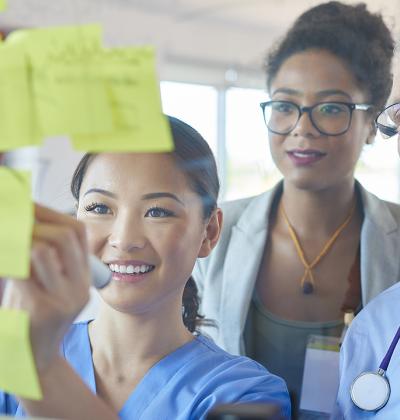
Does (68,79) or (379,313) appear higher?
(68,79)

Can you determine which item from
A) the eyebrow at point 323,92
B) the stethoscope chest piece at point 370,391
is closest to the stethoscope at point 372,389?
the stethoscope chest piece at point 370,391

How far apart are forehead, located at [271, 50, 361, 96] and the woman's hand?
1.54 ft

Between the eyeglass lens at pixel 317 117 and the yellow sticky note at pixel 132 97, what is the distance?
16.9 inches

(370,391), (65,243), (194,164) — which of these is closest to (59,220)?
(65,243)

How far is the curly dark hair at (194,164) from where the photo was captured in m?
0.75

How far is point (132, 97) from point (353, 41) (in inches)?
20.3

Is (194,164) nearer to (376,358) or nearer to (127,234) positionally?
(127,234)

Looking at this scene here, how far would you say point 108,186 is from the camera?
0.72m

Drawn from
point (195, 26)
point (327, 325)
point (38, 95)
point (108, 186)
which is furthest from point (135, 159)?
point (327, 325)

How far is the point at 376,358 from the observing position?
83cm

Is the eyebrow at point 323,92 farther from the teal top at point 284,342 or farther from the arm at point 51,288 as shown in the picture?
the arm at point 51,288

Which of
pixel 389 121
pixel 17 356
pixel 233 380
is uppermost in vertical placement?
pixel 389 121

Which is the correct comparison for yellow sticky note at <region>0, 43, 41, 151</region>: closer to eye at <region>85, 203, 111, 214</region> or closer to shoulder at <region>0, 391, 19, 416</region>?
eye at <region>85, 203, 111, 214</region>

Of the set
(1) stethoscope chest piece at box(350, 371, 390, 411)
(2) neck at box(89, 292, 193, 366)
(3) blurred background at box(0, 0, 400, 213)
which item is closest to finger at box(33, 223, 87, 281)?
(3) blurred background at box(0, 0, 400, 213)
